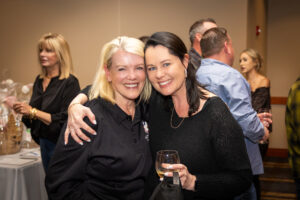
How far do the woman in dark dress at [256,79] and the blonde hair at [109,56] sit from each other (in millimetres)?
2378

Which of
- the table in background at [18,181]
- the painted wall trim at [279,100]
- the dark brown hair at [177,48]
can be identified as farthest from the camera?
the painted wall trim at [279,100]

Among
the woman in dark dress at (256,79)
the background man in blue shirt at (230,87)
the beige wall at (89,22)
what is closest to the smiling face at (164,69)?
the background man in blue shirt at (230,87)

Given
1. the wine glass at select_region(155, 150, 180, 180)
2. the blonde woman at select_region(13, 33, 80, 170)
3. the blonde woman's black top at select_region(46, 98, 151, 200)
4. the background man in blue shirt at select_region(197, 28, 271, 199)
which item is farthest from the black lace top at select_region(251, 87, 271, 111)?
the wine glass at select_region(155, 150, 180, 180)

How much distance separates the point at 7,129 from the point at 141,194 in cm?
155

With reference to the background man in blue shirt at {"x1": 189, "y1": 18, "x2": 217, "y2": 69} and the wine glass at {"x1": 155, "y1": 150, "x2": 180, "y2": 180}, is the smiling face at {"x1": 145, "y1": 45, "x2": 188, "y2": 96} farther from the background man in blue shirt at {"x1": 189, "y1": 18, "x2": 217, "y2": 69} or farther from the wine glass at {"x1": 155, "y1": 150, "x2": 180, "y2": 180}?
the background man in blue shirt at {"x1": 189, "y1": 18, "x2": 217, "y2": 69}

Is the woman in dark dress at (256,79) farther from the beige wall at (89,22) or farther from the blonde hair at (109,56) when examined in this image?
the blonde hair at (109,56)

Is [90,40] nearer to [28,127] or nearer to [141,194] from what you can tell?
[28,127]

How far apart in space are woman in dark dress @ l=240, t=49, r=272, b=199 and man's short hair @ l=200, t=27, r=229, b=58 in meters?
1.47

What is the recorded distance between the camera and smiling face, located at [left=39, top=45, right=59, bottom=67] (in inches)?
118

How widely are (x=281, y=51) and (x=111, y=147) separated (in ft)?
20.2

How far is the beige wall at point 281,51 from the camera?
646 centimetres

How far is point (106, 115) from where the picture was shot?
5.03ft

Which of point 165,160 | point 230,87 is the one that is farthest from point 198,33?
point 165,160

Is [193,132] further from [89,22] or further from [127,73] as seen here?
[89,22]
